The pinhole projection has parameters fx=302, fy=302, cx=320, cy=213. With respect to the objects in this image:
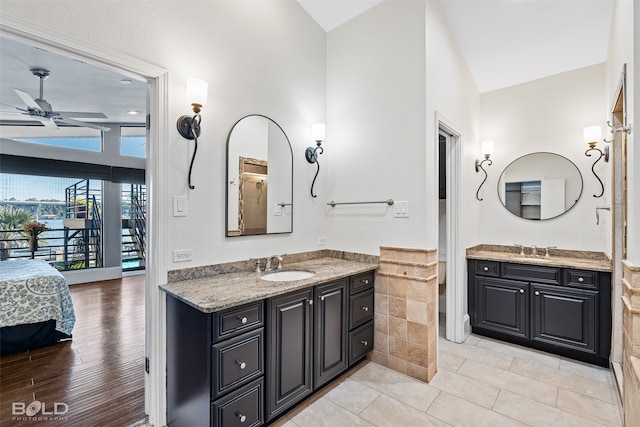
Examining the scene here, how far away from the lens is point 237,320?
62.0 inches

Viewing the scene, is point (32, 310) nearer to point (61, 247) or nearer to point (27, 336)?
point (27, 336)

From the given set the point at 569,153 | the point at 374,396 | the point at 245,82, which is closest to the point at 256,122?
the point at 245,82

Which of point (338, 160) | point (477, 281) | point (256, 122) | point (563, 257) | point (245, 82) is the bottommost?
point (477, 281)

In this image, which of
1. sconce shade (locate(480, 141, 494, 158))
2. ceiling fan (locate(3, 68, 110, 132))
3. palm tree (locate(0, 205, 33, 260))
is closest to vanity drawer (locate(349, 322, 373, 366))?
sconce shade (locate(480, 141, 494, 158))

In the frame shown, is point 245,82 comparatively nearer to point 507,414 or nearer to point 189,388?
point 189,388

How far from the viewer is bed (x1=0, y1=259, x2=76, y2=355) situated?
268 centimetres

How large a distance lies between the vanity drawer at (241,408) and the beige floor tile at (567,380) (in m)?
2.11

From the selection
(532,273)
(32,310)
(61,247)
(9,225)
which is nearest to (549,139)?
(532,273)

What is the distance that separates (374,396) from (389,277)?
0.87 meters

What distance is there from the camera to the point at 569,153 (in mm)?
3094

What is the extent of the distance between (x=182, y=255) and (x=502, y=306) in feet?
9.75

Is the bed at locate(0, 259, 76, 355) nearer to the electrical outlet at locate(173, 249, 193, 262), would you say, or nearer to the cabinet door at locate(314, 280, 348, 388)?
the electrical outlet at locate(173, 249, 193, 262)

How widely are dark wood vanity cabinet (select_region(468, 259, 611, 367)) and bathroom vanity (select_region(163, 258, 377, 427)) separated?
1.69 m

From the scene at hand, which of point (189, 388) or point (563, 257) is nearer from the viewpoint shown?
point (189, 388)
